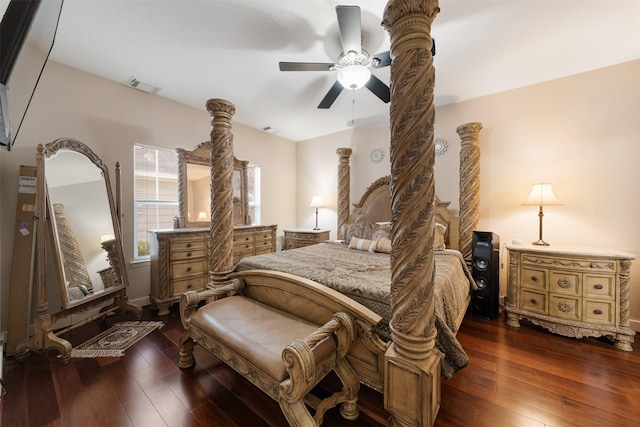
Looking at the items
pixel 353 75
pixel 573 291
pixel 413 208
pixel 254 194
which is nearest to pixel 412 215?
pixel 413 208

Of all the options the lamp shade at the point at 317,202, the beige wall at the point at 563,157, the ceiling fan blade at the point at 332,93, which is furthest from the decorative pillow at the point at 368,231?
the ceiling fan blade at the point at 332,93

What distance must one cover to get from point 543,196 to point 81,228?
16.6 feet

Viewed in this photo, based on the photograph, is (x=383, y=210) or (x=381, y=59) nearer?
(x=381, y=59)

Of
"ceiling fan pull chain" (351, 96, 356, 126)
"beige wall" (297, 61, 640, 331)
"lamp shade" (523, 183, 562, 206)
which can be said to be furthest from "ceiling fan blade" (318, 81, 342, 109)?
"lamp shade" (523, 183, 562, 206)

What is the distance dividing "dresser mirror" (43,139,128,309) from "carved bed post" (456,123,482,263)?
13.9ft

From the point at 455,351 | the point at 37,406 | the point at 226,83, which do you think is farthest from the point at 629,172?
the point at 37,406

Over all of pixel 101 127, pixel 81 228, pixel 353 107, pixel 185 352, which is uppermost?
pixel 353 107

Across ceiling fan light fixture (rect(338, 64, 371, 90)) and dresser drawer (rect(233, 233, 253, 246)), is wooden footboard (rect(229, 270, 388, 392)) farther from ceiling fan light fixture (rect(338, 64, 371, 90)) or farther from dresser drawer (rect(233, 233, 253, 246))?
ceiling fan light fixture (rect(338, 64, 371, 90))

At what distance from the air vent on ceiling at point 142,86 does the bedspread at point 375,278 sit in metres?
2.56

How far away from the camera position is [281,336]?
1482 mm

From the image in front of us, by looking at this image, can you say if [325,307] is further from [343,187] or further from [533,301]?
[343,187]

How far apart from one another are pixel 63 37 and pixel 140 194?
1.72 metres

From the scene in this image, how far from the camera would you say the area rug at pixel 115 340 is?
2117 mm

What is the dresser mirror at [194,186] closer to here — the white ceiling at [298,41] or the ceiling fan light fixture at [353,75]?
the white ceiling at [298,41]
